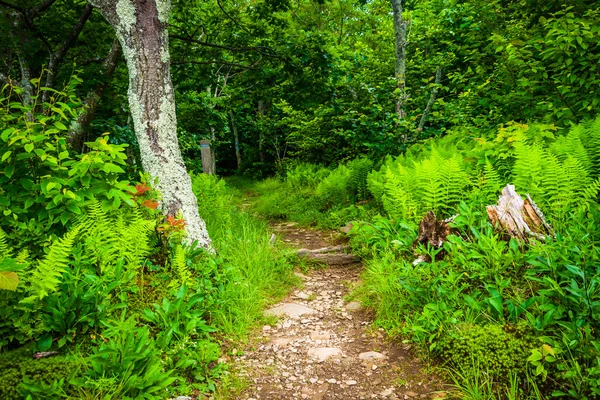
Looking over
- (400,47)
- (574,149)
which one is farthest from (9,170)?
(400,47)

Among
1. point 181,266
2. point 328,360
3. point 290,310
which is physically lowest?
point 328,360

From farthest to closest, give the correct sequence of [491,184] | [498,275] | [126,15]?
[491,184]
[126,15]
[498,275]

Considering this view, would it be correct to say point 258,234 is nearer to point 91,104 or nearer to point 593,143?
point 91,104

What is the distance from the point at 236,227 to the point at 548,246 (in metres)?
4.55

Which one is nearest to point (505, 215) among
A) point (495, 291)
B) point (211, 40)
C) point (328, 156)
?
point (495, 291)

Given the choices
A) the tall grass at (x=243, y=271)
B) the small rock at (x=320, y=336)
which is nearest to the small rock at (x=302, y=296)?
the tall grass at (x=243, y=271)

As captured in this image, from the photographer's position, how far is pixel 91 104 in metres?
5.83

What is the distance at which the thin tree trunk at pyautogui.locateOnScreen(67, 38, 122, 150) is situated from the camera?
5524 mm

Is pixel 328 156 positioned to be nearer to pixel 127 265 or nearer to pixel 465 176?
pixel 465 176

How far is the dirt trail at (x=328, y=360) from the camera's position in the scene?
2.87m

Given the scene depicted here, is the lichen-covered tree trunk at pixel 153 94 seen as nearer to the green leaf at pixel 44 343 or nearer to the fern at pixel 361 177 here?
the green leaf at pixel 44 343

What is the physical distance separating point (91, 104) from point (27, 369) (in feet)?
15.1

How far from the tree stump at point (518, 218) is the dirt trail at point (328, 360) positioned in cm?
166

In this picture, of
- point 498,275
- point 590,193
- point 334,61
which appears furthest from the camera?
point 334,61
